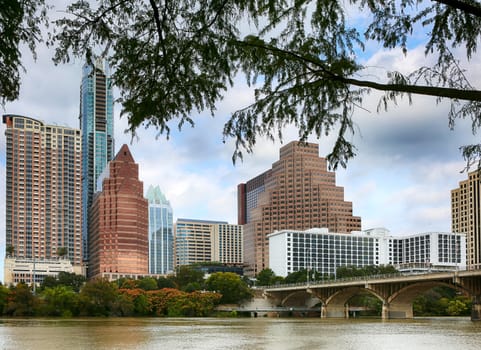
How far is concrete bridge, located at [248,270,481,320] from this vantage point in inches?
3199

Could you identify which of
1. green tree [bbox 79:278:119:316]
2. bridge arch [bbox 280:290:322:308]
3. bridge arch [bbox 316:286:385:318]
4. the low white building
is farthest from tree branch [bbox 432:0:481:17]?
the low white building

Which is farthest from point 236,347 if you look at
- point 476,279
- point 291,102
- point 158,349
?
point 476,279

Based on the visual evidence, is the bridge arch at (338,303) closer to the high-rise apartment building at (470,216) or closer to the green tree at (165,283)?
→ the green tree at (165,283)

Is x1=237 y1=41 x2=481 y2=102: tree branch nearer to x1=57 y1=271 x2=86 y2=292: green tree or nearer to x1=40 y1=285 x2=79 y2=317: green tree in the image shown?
x1=40 y1=285 x2=79 y2=317: green tree

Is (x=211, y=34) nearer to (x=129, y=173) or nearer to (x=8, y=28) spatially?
(x=8, y=28)

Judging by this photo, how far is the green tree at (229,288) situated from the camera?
407ft

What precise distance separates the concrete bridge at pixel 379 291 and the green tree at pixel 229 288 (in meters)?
2.59

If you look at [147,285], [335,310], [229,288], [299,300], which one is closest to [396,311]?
[335,310]

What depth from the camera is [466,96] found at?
29.2 ft

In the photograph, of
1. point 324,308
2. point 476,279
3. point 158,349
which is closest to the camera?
point 158,349

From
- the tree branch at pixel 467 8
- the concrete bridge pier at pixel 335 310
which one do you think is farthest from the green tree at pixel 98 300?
the tree branch at pixel 467 8

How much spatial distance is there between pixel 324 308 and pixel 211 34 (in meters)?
111

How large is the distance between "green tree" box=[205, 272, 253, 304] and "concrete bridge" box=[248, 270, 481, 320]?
259cm

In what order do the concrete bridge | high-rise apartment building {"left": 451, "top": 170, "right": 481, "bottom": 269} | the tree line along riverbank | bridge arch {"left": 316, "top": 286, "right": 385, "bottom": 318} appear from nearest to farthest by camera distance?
the concrete bridge < the tree line along riverbank < bridge arch {"left": 316, "top": 286, "right": 385, "bottom": 318} < high-rise apartment building {"left": 451, "top": 170, "right": 481, "bottom": 269}
